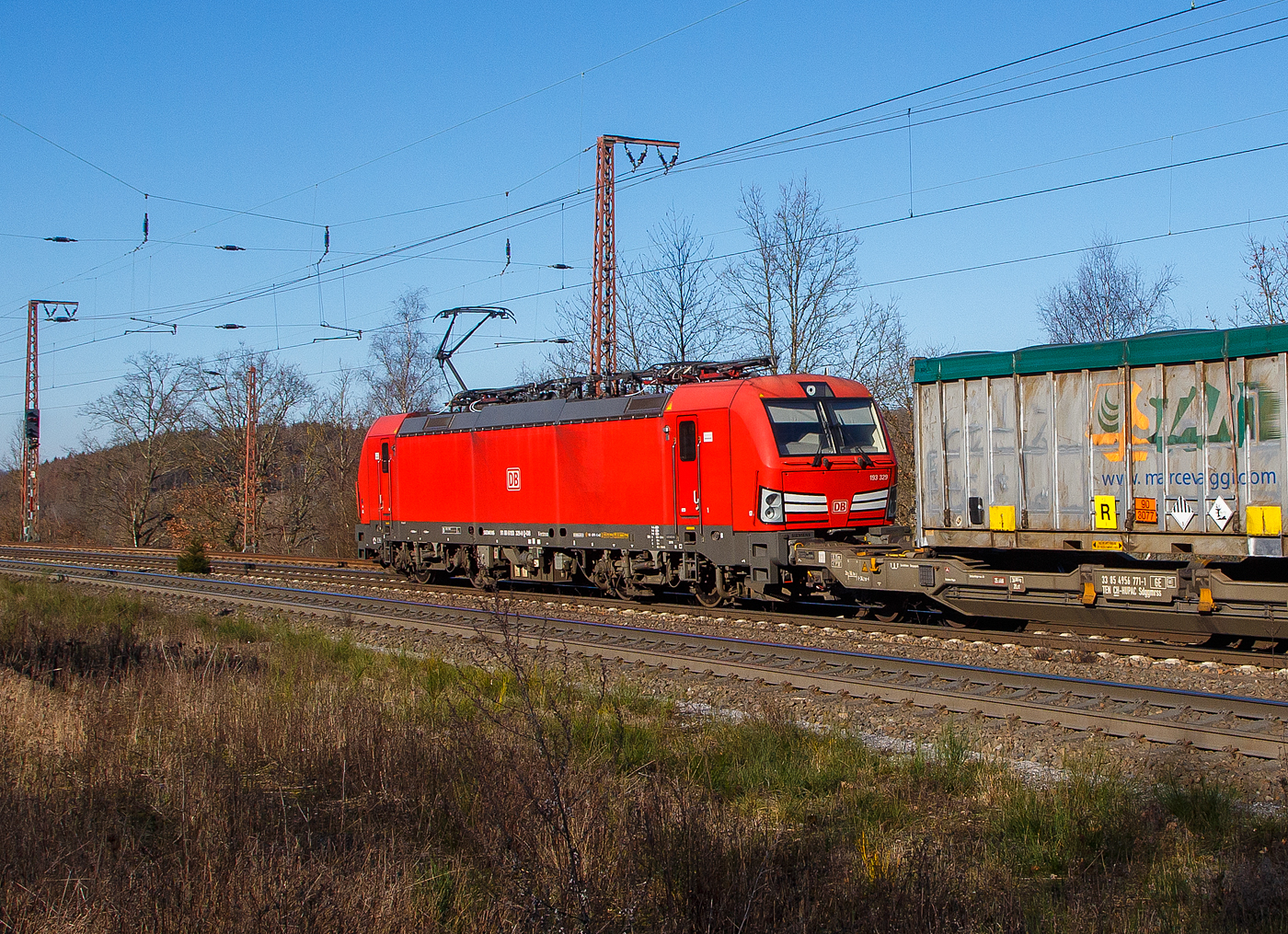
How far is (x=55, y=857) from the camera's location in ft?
15.4

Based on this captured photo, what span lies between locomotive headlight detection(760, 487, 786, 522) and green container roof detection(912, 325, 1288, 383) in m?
2.62

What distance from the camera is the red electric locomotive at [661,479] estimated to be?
49.0ft

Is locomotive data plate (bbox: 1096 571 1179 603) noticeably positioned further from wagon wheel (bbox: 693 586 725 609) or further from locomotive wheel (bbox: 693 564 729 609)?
wagon wheel (bbox: 693 586 725 609)

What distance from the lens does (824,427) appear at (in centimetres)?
1536

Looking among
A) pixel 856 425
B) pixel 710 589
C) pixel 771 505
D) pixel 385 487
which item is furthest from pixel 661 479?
pixel 385 487

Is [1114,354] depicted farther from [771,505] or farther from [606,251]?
[606,251]

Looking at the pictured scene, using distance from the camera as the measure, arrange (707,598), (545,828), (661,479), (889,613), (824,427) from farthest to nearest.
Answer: (707,598) < (661,479) < (824,427) < (889,613) < (545,828)

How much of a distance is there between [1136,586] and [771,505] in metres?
5.09

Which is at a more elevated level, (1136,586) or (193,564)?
(1136,586)

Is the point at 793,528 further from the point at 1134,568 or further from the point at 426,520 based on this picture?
the point at 426,520

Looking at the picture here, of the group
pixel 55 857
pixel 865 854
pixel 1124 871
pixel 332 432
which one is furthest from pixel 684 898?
pixel 332 432

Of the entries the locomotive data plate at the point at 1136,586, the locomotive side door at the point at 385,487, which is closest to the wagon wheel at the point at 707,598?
the locomotive data plate at the point at 1136,586

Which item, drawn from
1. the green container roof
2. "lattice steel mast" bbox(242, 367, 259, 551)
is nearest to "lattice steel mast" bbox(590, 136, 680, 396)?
the green container roof

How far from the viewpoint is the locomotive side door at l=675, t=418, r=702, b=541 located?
51.6ft
